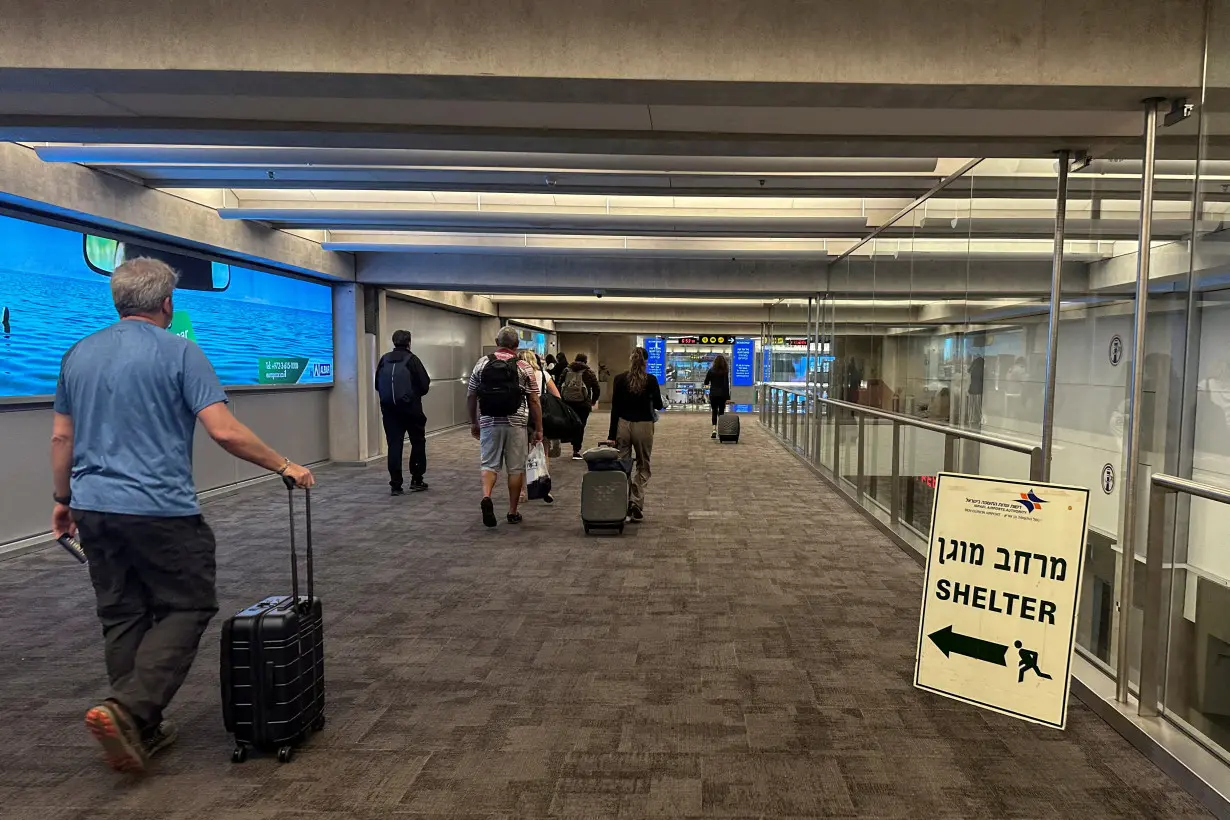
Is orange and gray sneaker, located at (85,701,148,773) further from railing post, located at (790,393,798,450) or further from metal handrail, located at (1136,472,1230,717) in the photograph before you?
railing post, located at (790,393,798,450)

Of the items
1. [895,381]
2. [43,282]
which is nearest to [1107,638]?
[895,381]

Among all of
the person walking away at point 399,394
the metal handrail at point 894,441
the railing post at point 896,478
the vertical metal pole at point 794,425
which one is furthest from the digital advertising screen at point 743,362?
the railing post at point 896,478

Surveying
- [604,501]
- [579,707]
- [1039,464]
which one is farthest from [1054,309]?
[604,501]

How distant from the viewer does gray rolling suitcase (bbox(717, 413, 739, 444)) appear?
15266 mm

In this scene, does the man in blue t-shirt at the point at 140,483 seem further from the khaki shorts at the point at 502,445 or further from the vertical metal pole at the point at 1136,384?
the khaki shorts at the point at 502,445

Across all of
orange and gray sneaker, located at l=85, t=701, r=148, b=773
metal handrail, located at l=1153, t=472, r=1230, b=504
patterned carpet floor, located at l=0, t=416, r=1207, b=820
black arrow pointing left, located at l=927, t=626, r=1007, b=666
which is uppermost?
metal handrail, located at l=1153, t=472, r=1230, b=504

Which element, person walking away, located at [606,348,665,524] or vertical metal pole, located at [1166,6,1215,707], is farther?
person walking away, located at [606,348,665,524]

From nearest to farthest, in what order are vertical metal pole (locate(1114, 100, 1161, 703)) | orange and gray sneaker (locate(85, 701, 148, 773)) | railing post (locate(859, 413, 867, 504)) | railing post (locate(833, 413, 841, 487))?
orange and gray sneaker (locate(85, 701, 148, 773)) → vertical metal pole (locate(1114, 100, 1161, 703)) → railing post (locate(859, 413, 867, 504)) → railing post (locate(833, 413, 841, 487))

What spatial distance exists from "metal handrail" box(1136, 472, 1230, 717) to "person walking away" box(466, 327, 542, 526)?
15.5ft

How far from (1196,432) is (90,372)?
412 centimetres

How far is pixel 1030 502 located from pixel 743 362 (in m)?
23.1

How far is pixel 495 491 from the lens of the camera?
363 inches

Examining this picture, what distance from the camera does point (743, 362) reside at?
26219mm

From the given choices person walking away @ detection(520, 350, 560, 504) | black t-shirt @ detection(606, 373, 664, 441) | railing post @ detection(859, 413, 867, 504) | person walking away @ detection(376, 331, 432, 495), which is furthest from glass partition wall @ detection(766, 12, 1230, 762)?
person walking away @ detection(376, 331, 432, 495)
